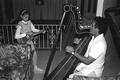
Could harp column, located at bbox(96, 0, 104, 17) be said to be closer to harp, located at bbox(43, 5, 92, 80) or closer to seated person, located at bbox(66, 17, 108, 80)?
harp, located at bbox(43, 5, 92, 80)

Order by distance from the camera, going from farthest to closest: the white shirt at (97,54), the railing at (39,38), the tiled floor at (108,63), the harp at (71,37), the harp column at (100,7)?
the railing at (39,38), the tiled floor at (108,63), the harp column at (100,7), the harp at (71,37), the white shirt at (97,54)

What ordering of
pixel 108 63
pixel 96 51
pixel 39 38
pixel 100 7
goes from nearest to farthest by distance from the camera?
pixel 96 51
pixel 100 7
pixel 108 63
pixel 39 38

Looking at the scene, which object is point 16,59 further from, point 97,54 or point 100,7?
point 100,7

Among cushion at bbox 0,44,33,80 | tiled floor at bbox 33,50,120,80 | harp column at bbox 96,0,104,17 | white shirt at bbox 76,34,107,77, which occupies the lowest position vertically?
tiled floor at bbox 33,50,120,80

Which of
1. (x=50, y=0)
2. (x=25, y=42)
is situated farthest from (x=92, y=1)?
(x=25, y=42)

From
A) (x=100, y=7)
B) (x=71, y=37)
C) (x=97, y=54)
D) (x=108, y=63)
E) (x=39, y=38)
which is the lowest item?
(x=108, y=63)

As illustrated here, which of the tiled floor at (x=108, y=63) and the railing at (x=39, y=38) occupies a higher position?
the railing at (x=39, y=38)

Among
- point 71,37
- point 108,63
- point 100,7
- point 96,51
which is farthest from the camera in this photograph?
point 108,63

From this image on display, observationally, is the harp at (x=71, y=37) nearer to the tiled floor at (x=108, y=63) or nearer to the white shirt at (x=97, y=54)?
the white shirt at (x=97, y=54)

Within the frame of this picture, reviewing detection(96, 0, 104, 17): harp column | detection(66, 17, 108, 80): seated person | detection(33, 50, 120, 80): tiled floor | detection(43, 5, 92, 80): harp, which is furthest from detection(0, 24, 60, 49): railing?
detection(66, 17, 108, 80): seated person

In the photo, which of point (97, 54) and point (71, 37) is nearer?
point (97, 54)

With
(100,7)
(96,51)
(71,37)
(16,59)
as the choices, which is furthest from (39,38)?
(96,51)

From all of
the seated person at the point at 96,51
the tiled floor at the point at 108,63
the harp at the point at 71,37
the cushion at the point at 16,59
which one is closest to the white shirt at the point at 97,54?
the seated person at the point at 96,51

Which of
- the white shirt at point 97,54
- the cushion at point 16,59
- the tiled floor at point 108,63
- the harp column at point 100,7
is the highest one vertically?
the harp column at point 100,7
